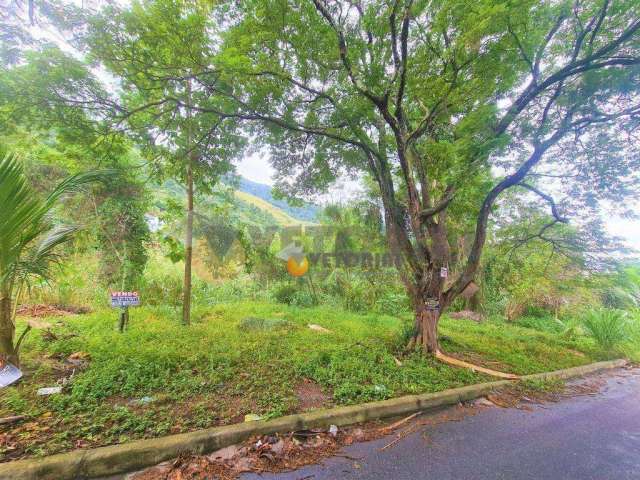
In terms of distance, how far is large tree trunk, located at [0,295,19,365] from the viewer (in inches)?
98.4

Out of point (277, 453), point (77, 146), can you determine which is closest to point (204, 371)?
point (277, 453)

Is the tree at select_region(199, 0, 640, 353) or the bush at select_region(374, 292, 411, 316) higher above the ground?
the tree at select_region(199, 0, 640, 353)

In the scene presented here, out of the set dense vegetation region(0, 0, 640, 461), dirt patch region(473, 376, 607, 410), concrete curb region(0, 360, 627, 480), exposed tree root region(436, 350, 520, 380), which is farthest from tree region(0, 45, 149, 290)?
dirt patch region(473, 376, 607, 410)

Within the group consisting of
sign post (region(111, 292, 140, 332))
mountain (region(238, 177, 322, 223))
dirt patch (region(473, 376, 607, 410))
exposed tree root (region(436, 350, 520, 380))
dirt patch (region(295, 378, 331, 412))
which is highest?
mountain (region(238, 177, 322, 223))

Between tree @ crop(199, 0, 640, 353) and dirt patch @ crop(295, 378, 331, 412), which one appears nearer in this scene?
dirt patch @ crop(295, 378, 331, 412)

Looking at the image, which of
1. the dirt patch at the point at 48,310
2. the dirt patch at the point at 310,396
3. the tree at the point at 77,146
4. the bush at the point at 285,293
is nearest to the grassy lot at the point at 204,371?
the dirt patch at the point at 310,396

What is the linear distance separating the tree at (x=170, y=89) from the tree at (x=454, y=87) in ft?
1.64

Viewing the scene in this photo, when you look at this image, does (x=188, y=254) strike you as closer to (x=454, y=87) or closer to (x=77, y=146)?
(x=77, y=146)

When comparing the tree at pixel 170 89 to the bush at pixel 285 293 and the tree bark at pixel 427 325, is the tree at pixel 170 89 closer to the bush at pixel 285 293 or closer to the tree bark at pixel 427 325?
the bush at pixel 285 293

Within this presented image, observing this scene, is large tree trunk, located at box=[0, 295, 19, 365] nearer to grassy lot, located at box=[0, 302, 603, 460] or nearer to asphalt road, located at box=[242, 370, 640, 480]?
grassy lot, located at box=[0, 302, 603, 460]

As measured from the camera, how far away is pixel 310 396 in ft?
9.00

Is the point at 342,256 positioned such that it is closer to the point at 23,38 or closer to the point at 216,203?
the point at 216,203

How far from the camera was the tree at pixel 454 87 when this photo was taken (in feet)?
11.0

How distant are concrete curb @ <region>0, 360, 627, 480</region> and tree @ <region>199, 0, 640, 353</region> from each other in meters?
1.92
